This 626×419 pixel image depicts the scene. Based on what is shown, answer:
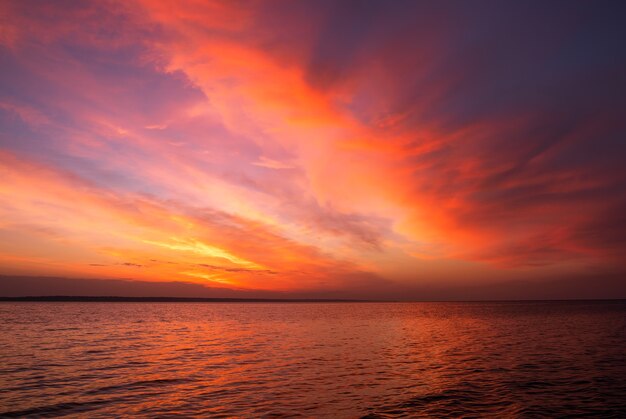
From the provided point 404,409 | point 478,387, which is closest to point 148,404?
point 404,409

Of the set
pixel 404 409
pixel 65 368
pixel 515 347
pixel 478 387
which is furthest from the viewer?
pixel 515 347

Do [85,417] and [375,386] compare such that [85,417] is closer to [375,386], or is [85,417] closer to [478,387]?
[375,386]

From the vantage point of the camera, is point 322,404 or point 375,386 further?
point 375,386

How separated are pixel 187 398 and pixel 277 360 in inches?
638

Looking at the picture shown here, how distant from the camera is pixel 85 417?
20781 mm

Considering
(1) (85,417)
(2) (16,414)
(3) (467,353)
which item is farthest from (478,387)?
(2) (16,414)

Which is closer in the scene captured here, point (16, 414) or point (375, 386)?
point (16, 414)

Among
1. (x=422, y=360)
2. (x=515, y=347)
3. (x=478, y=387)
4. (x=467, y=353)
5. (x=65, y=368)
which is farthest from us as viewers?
(x=515, y=347)

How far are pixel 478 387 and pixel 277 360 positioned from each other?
19.6m

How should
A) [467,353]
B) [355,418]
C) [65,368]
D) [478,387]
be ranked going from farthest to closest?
1. [467,353]
2. [65,368]
3. [478,387]
4. [355,418]

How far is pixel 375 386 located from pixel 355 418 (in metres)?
7.90

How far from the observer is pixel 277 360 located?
40.0 m

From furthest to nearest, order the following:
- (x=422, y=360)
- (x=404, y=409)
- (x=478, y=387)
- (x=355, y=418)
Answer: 1. (x=422, y=360)
2. (x=478, y=387)
3. (x=404, y=409)
4. (x=355, y=418)

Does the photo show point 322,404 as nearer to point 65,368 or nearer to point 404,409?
point 404,409
